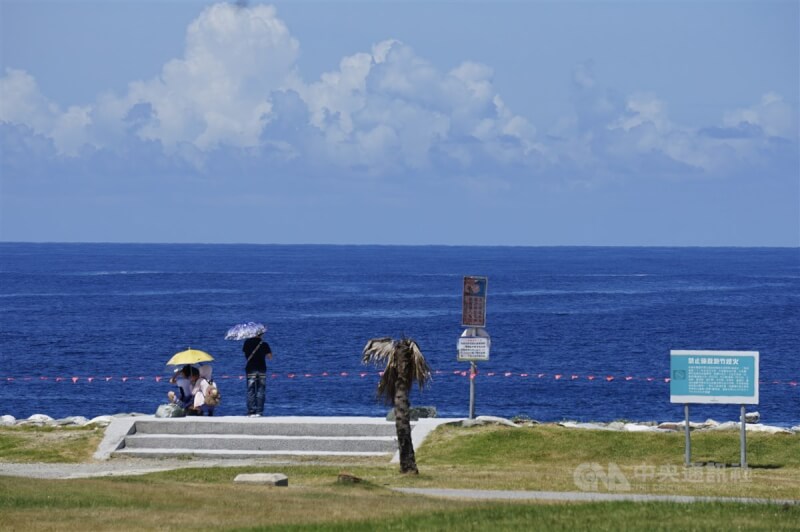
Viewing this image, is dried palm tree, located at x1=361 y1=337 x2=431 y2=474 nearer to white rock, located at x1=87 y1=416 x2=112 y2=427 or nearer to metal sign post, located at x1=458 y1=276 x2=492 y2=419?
metal sign post, located at x1=458 y1=276 x2=492 y2=419

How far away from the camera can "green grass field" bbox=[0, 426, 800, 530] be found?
16734mm

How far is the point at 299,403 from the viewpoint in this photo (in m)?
51.3

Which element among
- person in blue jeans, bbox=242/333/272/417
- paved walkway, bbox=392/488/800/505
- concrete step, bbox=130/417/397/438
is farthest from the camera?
person in blue jeans, bbox=242/333/272/417

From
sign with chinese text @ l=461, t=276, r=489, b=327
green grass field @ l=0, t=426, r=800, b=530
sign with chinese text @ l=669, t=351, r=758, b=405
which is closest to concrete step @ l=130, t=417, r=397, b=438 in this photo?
green grass field @ l=0, t=426, r=800, b=530

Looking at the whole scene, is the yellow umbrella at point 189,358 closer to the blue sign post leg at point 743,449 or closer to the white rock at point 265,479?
the white rock at point 265,479

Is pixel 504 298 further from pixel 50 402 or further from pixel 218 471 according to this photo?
pixel 218 471

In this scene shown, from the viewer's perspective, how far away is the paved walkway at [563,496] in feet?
63.2

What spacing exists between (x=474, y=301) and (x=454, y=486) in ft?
22.0

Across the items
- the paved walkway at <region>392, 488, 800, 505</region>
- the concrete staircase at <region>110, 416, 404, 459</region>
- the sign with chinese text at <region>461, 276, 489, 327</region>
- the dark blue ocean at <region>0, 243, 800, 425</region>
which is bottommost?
the dark blue ocean at <region>0, 243, 800, 425</region>

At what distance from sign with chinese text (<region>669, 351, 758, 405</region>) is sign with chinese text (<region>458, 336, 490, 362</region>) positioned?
4.28 m

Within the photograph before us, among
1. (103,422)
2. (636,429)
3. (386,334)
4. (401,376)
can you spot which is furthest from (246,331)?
(386,334)

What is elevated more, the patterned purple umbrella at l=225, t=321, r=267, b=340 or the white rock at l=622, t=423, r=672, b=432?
the patterned purple umbrella at l=225, t=321, r=267, b=340

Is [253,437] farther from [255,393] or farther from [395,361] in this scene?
[395,361]

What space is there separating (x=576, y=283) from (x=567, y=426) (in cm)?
13355
